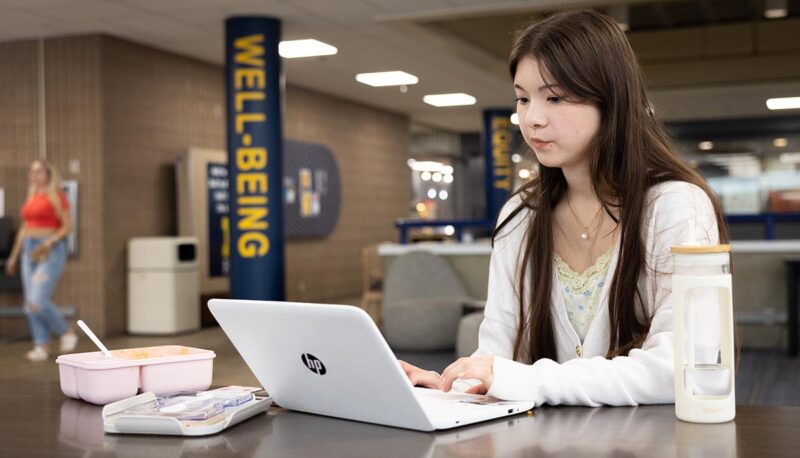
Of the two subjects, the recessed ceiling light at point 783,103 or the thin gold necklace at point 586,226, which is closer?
the thin gold necklace at point 586,226

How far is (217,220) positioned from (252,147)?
6.59ft

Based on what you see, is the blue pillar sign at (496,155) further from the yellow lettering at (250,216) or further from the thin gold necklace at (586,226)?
the thin gold necklace at (586,226)

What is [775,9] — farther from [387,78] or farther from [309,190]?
[309,190]

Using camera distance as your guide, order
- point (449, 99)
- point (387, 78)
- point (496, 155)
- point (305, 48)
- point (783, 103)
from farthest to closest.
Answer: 1. point (496, 155)
2. point (783, 103)
3. point (449, 99)
4. point (387, 78)
5. point (305, 48)

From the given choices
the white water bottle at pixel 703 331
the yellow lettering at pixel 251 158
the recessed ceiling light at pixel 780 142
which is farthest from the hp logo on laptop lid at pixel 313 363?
the recessed ceiling light at pixel 780 142

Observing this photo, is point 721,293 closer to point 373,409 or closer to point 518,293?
point 373,409

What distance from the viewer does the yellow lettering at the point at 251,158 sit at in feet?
28.0

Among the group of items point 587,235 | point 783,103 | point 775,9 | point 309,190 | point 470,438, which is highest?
point 775,9

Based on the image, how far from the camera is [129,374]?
158cm

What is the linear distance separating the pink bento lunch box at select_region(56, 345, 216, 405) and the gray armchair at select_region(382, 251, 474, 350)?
19.0ft

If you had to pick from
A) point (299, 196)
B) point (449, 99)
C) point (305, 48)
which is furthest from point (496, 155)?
point (305, 48)

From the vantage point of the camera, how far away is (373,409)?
4.25 ft

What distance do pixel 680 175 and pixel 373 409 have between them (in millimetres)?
725

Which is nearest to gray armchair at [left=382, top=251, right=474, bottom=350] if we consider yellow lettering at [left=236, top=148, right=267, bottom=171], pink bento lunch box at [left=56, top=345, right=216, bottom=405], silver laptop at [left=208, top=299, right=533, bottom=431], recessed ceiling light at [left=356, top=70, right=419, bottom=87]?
yellow lettering at [left=236, top=148, right=267, bottom=171]
